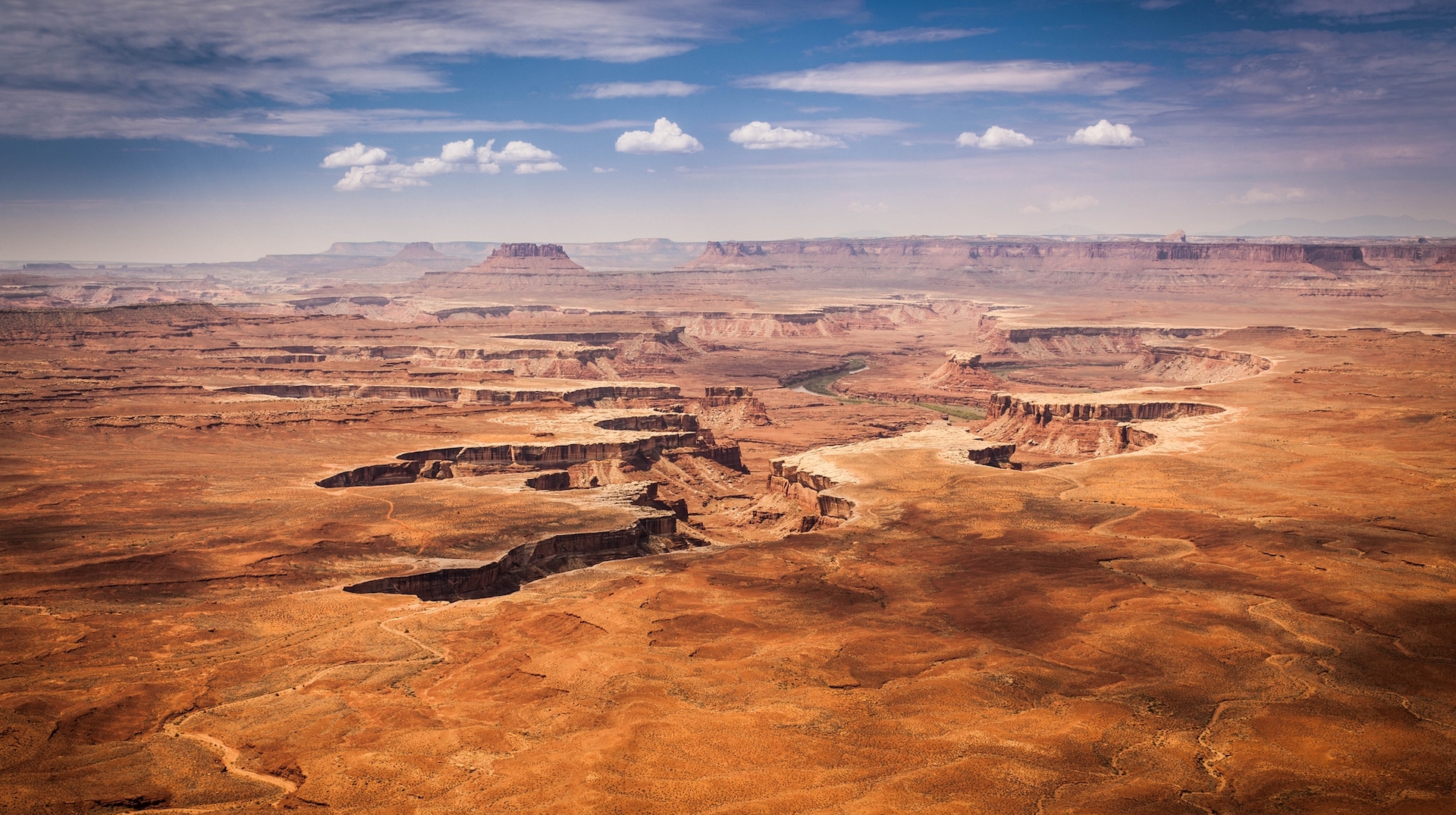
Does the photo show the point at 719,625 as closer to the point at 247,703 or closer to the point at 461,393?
the point at 247,703

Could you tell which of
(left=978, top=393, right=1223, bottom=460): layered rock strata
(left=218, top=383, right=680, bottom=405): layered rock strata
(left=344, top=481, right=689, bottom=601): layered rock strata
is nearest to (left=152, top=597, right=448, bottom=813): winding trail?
(left=344, top=481, right=689, bottom=601): layered rock strata

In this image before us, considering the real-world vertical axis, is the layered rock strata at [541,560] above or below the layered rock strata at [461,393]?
below

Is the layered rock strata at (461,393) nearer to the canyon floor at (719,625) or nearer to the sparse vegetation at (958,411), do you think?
the canyon floor at (719,625)

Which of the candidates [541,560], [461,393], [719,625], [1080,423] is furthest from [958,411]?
[719,625]

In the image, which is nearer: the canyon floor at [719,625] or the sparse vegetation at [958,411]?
the canyon floor at [719,625]

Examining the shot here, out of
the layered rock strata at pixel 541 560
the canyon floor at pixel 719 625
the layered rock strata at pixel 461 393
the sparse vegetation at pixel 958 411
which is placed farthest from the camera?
the sparse vegetation at pixel 958 411

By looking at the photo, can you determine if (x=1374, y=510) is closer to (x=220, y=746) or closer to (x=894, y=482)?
(x=894, y=482)

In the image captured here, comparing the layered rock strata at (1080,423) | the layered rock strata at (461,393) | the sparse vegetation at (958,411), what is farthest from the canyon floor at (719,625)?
the sparse vegetation at (958,411)

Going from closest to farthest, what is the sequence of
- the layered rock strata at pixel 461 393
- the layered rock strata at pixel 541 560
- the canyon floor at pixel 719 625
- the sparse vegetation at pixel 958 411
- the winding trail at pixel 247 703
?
the winding trail at pixel 247 703 < the canyon floor at pixel 719 625 < the layered rock strata at pixel 541 560 < the layered rock strata at pixel 461 393 < the sparse vegetation at pixel 958 411

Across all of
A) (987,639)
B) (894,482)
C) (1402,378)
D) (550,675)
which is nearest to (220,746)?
(550,675)

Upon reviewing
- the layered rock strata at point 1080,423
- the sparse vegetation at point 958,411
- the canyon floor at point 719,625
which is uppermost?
the canyon floor at point 719,625

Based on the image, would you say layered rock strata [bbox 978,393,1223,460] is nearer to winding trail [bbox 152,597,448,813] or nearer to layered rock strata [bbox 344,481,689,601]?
layered rock strata [bbox 344,481,689,601]
